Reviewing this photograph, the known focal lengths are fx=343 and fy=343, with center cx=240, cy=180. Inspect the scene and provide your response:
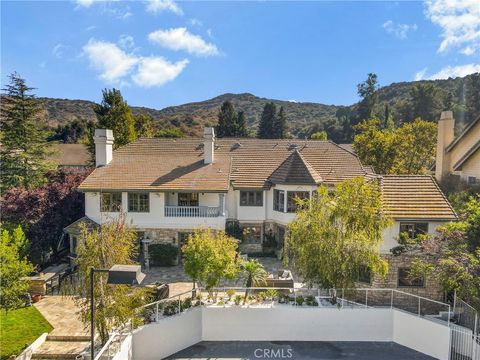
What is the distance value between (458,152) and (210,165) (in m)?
20.4

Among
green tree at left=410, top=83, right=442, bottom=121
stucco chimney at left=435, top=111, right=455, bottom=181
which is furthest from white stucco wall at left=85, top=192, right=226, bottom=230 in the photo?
green tree at left=410, top=83, right=442, bottom=121

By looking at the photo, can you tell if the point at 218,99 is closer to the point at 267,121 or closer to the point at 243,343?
the point at 267,121

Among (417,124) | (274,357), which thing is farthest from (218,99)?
(274,357)

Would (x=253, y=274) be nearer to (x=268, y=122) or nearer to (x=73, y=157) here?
(x=73, y=157)

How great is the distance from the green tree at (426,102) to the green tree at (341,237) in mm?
71184

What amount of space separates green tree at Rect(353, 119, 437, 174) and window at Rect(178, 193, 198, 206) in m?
21.2

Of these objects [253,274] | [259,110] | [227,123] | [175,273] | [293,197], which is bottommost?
[175,273]

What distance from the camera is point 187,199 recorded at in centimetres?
2388

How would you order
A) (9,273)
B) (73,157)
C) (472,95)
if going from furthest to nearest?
(472,95) → (73,157) → (9,273)

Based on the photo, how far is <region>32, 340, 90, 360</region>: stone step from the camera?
42.3ft

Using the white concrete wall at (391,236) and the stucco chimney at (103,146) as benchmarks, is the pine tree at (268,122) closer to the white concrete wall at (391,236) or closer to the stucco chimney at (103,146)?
the stucco chimney at (103,146)

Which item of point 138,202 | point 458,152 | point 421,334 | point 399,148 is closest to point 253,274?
point 421,334

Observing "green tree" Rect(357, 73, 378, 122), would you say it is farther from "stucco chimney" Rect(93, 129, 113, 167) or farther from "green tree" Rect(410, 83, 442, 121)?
"stucco chimney" Rect(93, 129, 113, 167)

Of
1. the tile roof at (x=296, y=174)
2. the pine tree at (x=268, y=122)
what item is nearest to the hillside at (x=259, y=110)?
the pine tree at (x=268, y=122)
